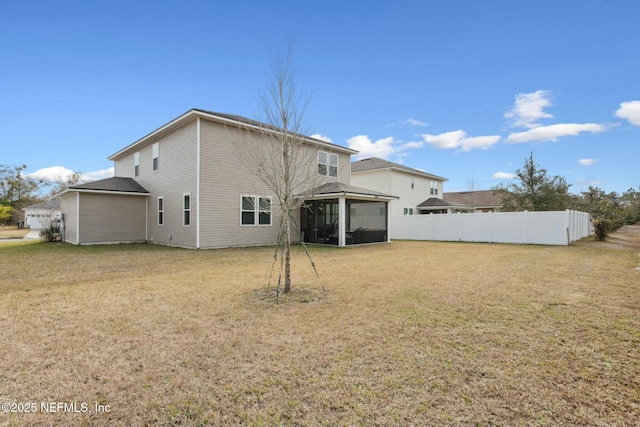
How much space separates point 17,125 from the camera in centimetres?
1919

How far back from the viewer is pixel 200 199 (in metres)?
13.1

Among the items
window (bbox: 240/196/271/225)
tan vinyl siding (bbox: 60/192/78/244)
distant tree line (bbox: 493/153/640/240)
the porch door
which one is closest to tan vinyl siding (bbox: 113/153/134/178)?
tan vinyl siding (bbox: 60/192/78/244)

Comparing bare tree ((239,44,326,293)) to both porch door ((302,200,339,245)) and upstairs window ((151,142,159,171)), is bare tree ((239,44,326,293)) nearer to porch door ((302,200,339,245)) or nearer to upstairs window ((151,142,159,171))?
porch door ((302,200,339,245))

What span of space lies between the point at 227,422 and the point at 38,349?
102 inches

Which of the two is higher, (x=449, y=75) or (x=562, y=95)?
(x=449, y=75)

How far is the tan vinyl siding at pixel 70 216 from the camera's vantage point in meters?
15.3

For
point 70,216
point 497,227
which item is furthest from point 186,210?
point 497,227

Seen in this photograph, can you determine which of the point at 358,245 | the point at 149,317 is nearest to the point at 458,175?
the point at 358,245

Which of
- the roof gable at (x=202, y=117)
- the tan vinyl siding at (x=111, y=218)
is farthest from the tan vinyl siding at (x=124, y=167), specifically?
the tan vinyl siding at (x=111, y=218)

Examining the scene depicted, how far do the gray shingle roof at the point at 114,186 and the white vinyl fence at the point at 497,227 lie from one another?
1585cm

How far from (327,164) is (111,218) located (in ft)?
37.2

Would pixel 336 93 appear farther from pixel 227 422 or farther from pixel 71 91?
pixel 227 422

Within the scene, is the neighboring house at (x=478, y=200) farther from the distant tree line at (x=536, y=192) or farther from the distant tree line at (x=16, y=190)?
the distant tree line at (x=16, y=190)

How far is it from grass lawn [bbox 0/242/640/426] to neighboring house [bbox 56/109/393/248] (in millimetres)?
7405
